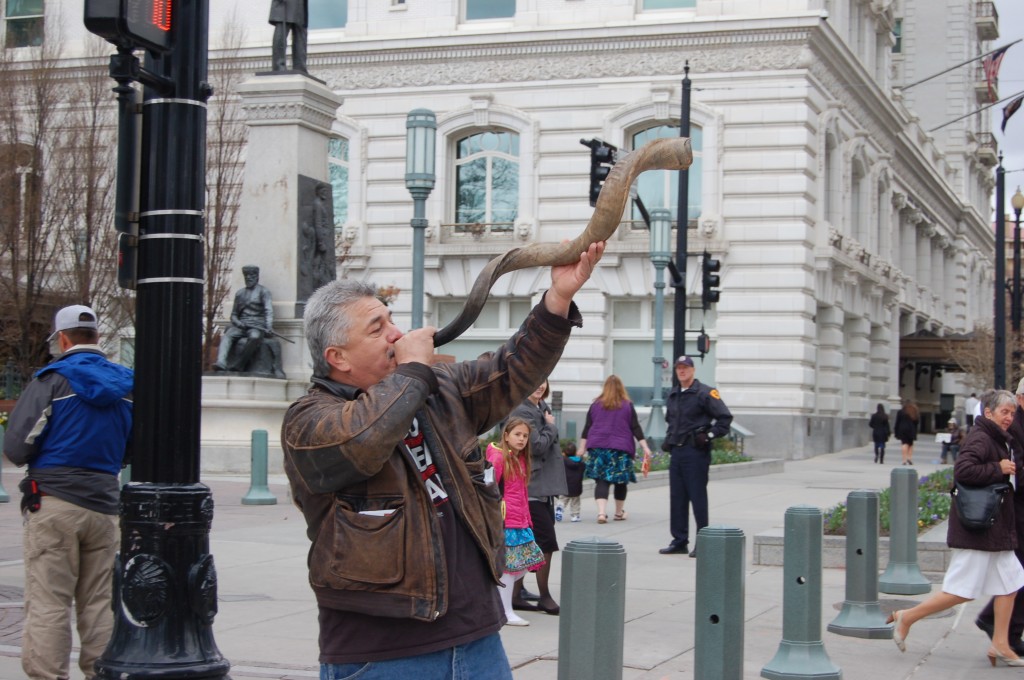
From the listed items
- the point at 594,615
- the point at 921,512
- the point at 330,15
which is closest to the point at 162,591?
the point at 594,615

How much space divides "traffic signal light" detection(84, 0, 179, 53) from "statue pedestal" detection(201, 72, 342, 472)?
14.9m

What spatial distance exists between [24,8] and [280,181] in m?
20.7

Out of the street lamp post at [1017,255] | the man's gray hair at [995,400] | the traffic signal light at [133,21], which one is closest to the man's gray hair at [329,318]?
the traffic signal light at [133,21]

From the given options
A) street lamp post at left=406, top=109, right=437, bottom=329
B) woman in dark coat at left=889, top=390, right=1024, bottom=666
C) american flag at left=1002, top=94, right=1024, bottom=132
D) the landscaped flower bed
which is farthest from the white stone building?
woman in dark coat at left=889, top=390, right=1024, bottom=666

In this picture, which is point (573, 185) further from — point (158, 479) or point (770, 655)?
point (158, 479)

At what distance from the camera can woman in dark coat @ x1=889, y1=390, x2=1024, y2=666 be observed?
8.49m

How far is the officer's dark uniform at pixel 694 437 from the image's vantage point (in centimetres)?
1348

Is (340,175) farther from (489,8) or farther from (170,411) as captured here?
(170,411)

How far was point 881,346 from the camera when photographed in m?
45.2

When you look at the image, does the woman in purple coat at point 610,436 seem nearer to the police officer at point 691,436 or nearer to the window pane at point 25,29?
the police officer at point 691,436

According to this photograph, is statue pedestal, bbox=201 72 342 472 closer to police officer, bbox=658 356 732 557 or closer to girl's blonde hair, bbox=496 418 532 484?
police officer, bbox=658 356 732 557

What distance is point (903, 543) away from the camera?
11.6m

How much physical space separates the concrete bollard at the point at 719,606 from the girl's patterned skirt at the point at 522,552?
2713mm

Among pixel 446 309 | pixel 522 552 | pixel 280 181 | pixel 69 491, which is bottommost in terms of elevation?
pixel 522 552
